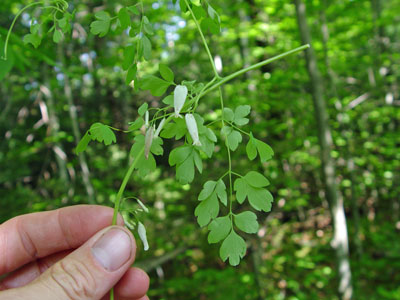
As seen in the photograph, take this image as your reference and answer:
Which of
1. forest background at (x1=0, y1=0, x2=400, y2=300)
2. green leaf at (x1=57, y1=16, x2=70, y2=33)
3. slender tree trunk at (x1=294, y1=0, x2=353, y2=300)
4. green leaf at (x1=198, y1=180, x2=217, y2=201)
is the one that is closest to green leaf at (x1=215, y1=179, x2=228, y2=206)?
green leaf at (x1=198, y1=180, x2=217, y2=201)

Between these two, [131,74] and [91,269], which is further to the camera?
[91,269]

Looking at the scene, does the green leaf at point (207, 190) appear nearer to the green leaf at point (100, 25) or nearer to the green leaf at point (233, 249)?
the green leaf at point (233, 249)

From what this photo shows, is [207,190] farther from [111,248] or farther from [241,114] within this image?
[111,248]

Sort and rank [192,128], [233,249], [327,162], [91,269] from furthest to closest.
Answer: [327,162] < [91,269] < [233,249] < [192,128]

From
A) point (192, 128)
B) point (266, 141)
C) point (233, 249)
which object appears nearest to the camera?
point (192, 128)

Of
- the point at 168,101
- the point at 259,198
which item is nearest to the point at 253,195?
the point at 259,198

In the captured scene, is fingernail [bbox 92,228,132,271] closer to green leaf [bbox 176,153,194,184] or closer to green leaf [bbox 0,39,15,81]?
green leaf [bbox 176,153,194,184]
